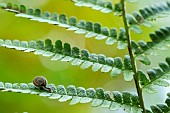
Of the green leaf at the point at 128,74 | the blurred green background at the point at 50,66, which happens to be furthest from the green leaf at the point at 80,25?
the blurred green background at the point at 50,66

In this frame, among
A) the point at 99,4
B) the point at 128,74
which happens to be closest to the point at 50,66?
the point at 99,4

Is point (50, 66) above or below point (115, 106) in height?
below

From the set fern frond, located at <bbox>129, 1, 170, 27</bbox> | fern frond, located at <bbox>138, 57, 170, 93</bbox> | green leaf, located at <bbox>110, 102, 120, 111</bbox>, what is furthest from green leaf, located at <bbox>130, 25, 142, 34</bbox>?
green leaf, located at <bbox>110, 102, 120, 111</bbox>

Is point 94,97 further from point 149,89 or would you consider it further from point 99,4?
point 99,4

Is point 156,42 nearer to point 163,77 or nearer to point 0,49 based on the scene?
point 163,77

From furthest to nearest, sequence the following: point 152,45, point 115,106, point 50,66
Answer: point 50,66 → point 152,45 → point 115,106

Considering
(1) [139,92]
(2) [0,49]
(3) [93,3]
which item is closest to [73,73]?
(2) [0,49]
